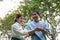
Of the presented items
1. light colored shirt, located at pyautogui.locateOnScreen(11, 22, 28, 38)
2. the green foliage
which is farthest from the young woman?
the green foliage

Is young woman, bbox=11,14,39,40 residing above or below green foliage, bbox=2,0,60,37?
above

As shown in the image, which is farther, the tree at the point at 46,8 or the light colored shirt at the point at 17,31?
the tree at the point at 46,8

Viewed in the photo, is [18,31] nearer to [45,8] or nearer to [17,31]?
[17,31]

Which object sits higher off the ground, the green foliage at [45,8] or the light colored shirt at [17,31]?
the light colored shirt at [17,31]

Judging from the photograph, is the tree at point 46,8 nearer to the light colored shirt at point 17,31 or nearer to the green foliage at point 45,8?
the green foliage at point 45,8

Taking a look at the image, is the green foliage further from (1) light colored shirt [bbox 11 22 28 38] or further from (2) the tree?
(1) light colored shirt [bbox 11 22 28 38]

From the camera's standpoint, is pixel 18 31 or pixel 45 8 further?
pixel 45 8

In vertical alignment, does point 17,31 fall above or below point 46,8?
above

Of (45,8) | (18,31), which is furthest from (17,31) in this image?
(45,8)

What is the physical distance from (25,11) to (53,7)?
64.8 inches

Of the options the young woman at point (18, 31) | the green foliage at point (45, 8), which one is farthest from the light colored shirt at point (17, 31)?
the green foliage at point (45, 8)

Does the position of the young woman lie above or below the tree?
above

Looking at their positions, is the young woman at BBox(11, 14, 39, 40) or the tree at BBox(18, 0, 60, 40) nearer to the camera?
the young woman at BBox(11, 14, 39, 40)

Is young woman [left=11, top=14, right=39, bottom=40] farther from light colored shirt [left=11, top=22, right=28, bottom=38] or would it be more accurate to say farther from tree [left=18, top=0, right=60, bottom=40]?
tree [left=18, top=0, right=60, bottom=40]
